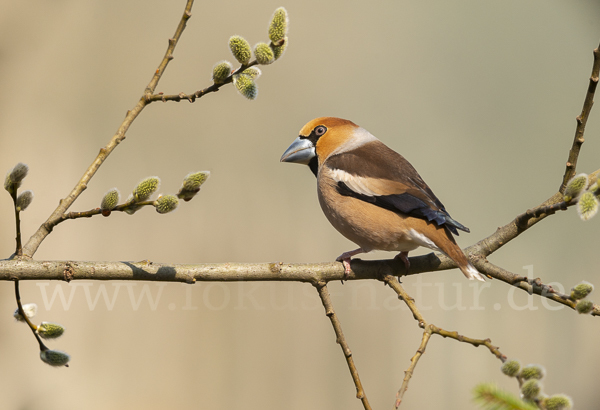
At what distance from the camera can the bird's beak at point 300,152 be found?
3361 millimetres

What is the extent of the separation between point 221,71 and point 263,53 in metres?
0.15

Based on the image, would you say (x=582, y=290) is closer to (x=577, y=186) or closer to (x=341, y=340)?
(x=577, y=186)

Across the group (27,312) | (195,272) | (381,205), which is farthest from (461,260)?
(27,312)

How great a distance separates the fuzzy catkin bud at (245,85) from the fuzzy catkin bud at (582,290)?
110 cm

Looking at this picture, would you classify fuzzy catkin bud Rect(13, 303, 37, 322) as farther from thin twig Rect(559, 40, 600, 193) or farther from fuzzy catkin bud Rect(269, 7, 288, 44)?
thin twig Rect(559, 40, 600, 193)

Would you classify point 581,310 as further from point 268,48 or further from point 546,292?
point 268,48

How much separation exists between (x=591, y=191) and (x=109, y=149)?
1410 mm

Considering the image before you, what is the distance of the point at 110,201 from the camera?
1.55 metres

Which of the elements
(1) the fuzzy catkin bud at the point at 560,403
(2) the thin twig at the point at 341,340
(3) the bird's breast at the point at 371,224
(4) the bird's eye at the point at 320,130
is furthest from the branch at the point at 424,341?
(4) the bird's eye at the point at 320,130

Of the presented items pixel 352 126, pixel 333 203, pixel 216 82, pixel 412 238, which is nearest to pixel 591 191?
pixel 216 82

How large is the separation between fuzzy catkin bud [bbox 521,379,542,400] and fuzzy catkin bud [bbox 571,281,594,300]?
408mm

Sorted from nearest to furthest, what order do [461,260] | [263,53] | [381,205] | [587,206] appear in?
[587,206], [263,53], [461,260], [381,205]

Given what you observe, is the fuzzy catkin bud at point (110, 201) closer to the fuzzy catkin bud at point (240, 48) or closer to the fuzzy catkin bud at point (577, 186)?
the fuzzy catkin bud at point (240, 48)

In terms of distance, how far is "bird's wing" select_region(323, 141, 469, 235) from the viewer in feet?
8.51
